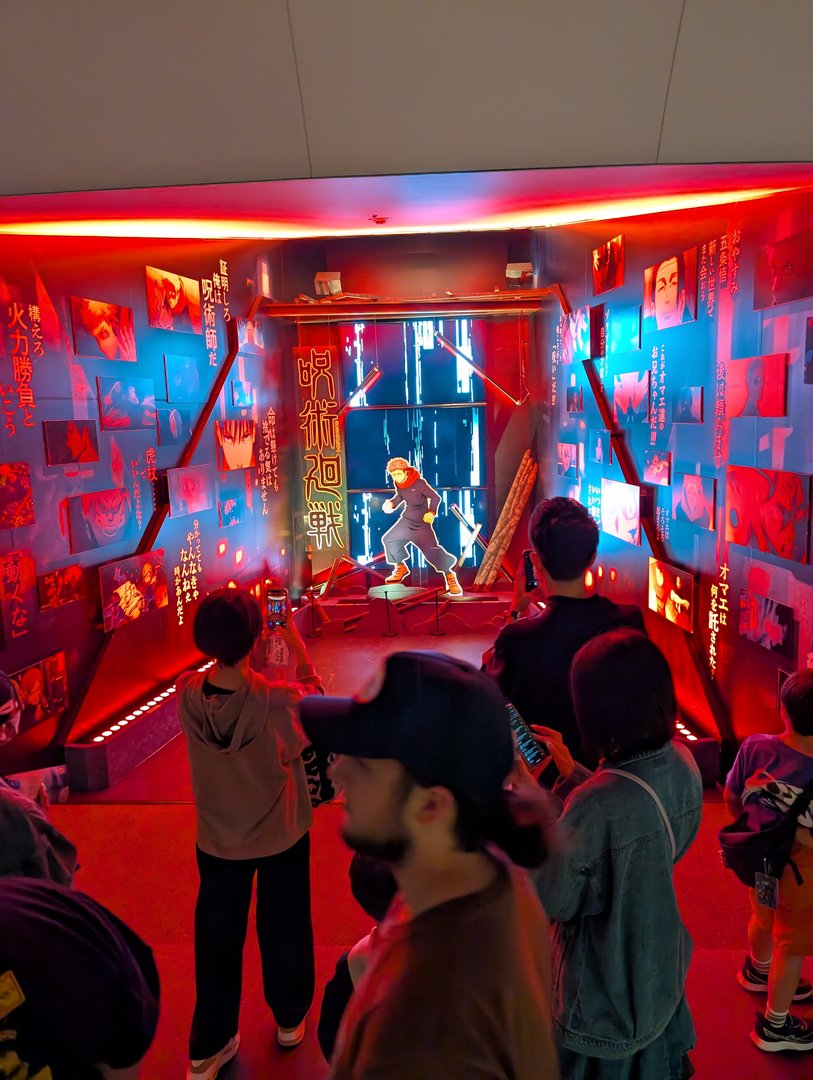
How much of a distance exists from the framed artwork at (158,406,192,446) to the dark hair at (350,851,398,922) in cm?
420

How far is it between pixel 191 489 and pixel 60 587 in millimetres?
1527

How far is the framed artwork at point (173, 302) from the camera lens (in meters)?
4.98

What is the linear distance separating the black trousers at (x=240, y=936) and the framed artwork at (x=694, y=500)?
102 inches

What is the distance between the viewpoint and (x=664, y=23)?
2.07 meters

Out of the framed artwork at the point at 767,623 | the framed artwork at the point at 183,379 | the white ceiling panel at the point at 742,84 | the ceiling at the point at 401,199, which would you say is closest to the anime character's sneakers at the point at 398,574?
the framed artwork at the point at 183,379

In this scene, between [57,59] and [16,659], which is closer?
[57,59]

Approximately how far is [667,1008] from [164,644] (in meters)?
4.21

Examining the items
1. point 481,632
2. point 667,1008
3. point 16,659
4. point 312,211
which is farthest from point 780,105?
point 481,632

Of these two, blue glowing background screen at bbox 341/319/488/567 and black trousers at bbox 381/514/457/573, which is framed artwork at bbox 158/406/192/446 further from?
black trousers at bbox 381/514/457/573

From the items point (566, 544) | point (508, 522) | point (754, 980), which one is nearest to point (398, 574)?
point (508, 522)

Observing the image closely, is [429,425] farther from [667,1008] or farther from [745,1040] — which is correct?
[667,1008]

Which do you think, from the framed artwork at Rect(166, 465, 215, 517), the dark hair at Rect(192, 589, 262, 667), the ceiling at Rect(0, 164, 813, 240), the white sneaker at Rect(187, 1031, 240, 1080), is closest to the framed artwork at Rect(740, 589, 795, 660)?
the ceiling at Rect(0, 164, 813, 240)

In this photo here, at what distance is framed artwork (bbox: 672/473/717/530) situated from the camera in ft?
12.9

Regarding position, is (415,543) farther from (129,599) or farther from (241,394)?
(129,599)
